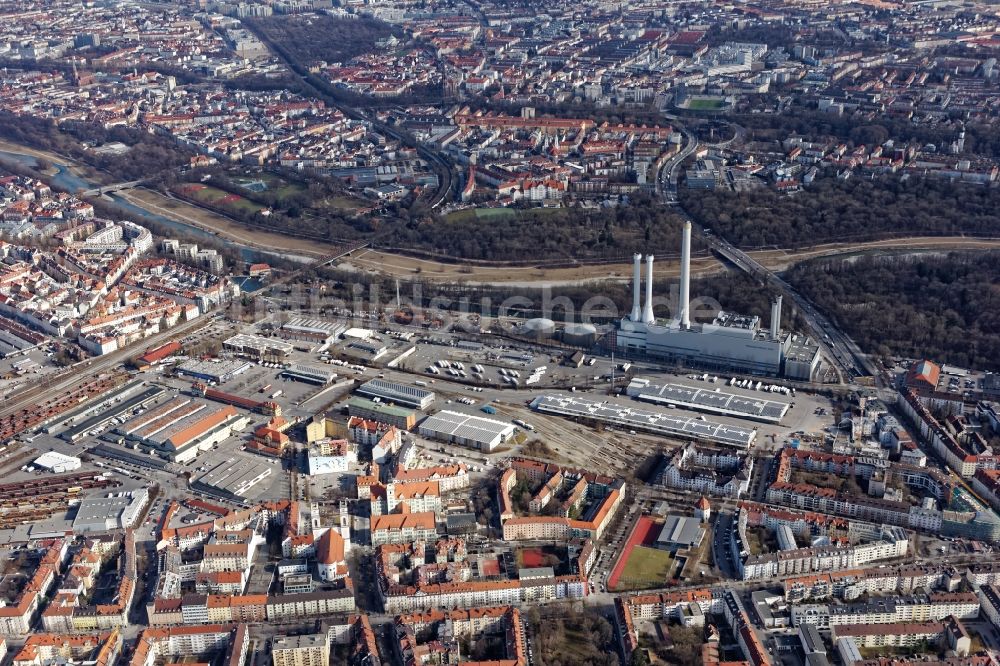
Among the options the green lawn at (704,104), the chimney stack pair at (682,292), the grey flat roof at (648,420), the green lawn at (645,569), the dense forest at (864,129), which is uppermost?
A: the green lawn at (704,104)

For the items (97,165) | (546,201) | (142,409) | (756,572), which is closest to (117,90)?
(97,165)

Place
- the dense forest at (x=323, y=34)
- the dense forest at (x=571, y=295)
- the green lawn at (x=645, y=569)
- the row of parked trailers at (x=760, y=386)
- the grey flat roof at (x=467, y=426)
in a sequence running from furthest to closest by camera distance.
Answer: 1. the dense forest at (x=323, y=34)
2. the dense forest at (x=571, y=295)
3. the row of parked trailers at (x=760, y=386)
4. the grey flat roof at (x=467, y=426)
5. the green lawn at (x=645, y=569)

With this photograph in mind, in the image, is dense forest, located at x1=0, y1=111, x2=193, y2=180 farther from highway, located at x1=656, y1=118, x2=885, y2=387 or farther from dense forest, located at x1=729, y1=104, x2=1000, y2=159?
dense forest, located at x1=729, y1=104, x2=1000, y2=159

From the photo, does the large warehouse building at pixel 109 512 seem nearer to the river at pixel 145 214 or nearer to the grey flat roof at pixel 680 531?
the grey flat roof at pixel 680 531

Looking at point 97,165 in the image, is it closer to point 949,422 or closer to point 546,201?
point 546,201

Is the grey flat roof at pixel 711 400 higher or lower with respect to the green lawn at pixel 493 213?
lower

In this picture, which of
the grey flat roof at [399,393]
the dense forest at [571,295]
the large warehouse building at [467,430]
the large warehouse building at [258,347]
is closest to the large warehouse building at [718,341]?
the dense forest at [571,295]

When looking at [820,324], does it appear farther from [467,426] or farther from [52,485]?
[52,485]

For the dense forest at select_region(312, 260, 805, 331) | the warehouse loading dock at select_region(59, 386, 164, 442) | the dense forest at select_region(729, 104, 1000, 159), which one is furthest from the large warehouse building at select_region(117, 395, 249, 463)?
the dense forest at select_region(729, 104, 1000, 159)

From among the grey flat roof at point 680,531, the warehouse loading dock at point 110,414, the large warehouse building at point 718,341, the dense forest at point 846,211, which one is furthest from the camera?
the dense forest at point 846,211
